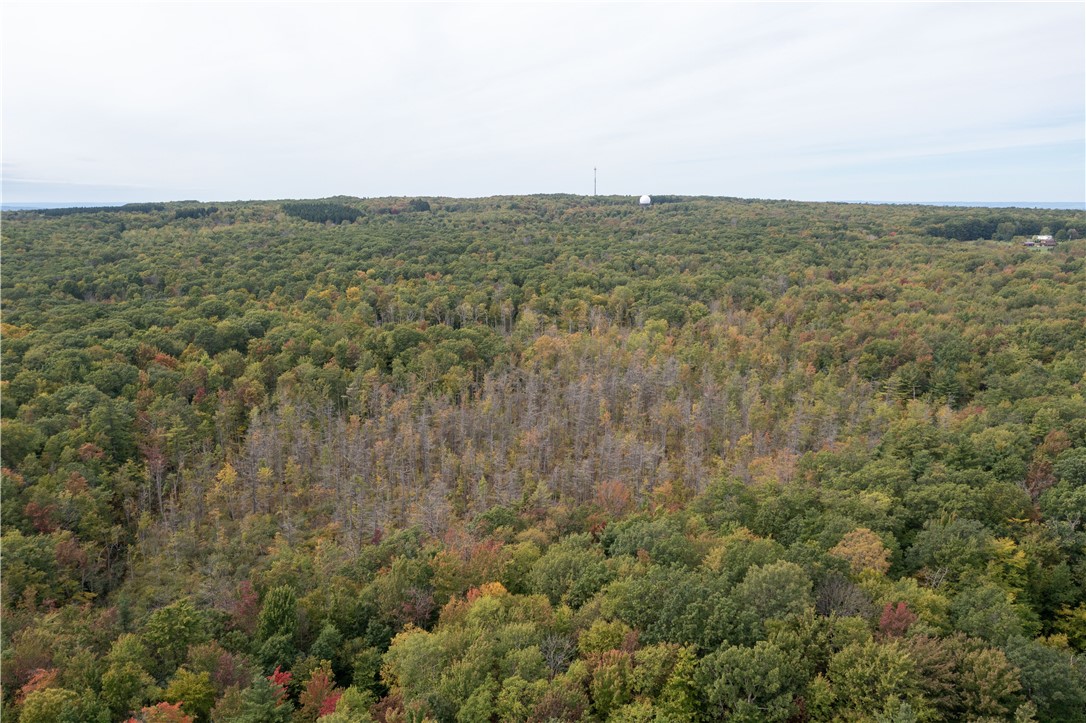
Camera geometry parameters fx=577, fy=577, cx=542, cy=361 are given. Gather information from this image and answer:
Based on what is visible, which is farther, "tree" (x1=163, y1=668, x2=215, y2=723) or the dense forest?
"tree" (x1=163, y1=668, x2=215, y2=723)

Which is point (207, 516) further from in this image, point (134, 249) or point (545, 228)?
point (545, 228)

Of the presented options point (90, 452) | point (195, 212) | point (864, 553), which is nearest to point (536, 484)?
point (864, 553)

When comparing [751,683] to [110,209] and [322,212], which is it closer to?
[322,212]

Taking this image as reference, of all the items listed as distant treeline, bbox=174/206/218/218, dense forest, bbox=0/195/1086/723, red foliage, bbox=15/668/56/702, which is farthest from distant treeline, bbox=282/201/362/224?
red foliage, bbox=15/668/56/702

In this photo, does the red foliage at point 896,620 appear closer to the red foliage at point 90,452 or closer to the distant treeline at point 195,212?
the red foliage at point 90,452

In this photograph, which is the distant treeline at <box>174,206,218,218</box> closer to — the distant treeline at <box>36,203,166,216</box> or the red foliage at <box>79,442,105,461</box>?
the distant treeline at <box>36,203,166,216</box>

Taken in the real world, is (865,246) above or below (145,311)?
above

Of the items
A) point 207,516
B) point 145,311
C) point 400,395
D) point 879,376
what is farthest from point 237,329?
point 879,376
